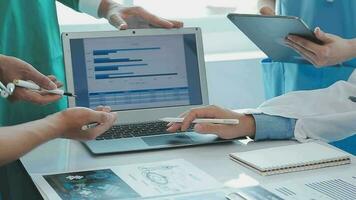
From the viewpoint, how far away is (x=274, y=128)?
1.37 meters

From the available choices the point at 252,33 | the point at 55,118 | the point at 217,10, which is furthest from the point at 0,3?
the point at 217,10

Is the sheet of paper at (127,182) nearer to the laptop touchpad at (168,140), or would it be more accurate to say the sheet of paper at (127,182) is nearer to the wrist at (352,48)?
the laptop touchpad at (168,140)

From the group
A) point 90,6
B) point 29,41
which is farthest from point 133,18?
point 29,41

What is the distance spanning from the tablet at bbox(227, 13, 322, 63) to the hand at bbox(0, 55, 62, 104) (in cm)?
54

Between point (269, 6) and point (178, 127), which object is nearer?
point (178, 127)

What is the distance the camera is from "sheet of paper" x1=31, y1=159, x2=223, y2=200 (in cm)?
99

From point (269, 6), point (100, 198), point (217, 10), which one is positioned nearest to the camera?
point (100, 198)

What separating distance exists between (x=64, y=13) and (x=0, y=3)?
2.80 feet

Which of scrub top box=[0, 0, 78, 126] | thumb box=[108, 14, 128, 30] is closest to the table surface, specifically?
scrub top box=[0, 0, 78, 126]

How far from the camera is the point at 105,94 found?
4.92 ft

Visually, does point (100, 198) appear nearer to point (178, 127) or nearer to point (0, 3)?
point (178, 127)

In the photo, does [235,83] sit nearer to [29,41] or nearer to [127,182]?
[29,41]

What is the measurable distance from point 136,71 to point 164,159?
15.2 inches

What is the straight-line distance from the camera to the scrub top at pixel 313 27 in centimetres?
167
